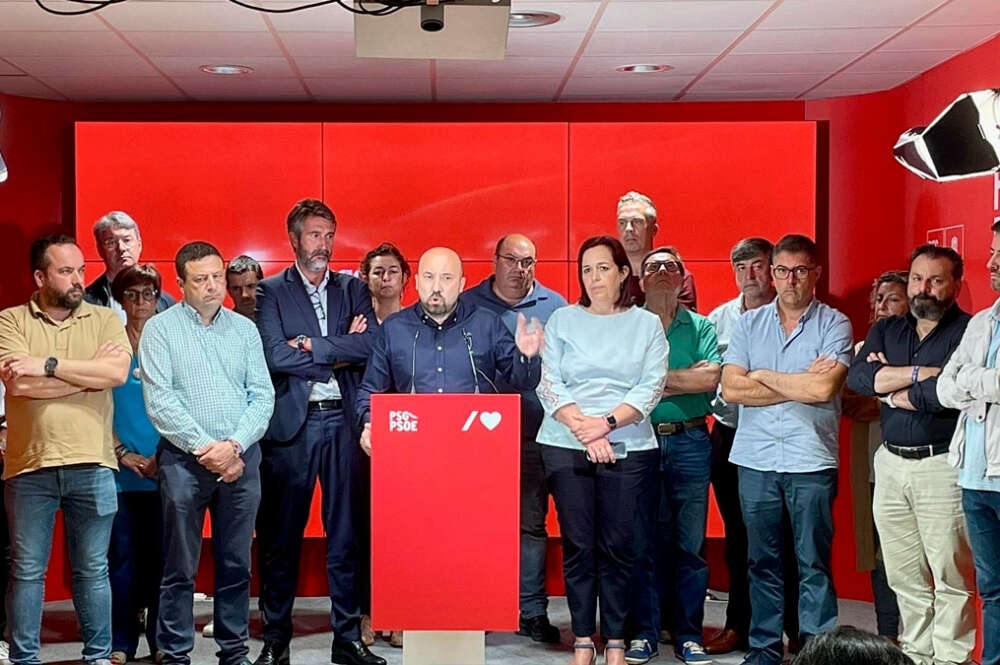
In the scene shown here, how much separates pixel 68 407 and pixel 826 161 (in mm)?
4815

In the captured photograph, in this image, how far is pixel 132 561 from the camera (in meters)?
5.59

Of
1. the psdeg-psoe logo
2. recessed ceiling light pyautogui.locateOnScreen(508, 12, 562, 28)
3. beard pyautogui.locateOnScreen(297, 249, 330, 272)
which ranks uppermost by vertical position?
recessed ceiling light pyautogui.locateOnScreen(508, 12, 562, 28)

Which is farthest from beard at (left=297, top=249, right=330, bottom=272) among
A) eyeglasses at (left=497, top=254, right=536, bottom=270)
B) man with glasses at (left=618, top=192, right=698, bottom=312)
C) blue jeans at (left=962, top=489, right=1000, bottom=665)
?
blue jeans at (left=962, top=489, right=1000, bottom=665)

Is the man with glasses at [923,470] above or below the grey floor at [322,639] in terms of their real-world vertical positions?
above

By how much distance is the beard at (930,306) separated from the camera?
5.04m

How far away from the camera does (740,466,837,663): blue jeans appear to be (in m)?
5.15

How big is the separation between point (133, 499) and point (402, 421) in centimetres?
242

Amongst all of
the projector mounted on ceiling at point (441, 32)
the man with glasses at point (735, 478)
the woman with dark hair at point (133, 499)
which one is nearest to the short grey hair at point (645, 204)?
the man with glasses at point (735, 478)

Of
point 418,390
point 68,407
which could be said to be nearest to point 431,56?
point 418,390

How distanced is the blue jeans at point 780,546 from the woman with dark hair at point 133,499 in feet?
8.84

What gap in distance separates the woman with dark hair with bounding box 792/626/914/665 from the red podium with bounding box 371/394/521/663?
1736mm

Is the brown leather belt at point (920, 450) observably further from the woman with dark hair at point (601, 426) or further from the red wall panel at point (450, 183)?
the red wall panel at point (450, 183)

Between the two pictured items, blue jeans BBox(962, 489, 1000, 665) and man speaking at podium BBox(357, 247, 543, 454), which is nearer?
blue jeans BBox(962, 489, 1000, 665)

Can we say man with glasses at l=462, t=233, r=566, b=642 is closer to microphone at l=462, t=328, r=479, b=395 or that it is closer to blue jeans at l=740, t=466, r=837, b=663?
microphone at l=462, t=328, r=479, b=395
